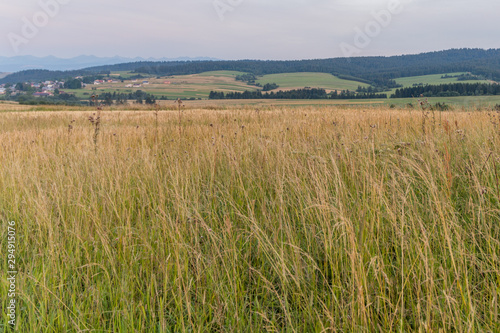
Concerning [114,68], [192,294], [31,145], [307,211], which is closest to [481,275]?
[307,211]

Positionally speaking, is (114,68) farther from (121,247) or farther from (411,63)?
(121,247)

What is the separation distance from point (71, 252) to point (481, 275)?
2.65m

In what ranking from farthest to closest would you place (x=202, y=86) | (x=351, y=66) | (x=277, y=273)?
1. (x=351, y=66)
2. (x=202, y=86)
3. (x=277, y=273)

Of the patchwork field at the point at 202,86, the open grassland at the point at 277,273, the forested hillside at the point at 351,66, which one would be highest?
the forested hillside at the point at 351,66

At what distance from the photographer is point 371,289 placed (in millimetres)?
1584

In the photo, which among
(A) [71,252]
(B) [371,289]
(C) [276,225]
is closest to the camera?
(B) [371,289]

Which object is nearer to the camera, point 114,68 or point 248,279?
point 248,279

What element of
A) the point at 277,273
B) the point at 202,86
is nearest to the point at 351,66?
the point at 202,86

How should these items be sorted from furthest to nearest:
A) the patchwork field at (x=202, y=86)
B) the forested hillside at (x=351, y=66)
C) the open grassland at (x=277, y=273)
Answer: the forested hillside at (x=351, y=66)
the patchwork field at (x=202, y=86)
the open grassland at (x=277, y=273)

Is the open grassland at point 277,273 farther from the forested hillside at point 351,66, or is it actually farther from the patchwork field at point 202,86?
the forested hillside at point 351,66

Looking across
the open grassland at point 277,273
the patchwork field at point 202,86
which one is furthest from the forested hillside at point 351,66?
the open grassland at point 277,273

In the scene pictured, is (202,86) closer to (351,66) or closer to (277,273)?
(351,66)

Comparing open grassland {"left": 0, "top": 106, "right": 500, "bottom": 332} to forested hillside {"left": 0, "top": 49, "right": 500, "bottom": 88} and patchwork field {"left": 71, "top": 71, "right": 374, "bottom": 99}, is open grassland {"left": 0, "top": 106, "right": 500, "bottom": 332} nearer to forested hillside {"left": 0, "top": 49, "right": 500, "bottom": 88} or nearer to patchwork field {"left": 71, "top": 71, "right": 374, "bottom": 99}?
patchwork field {"left": 71, "top": 71, "right": 374, "bottom": 99}

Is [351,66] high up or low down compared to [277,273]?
up
